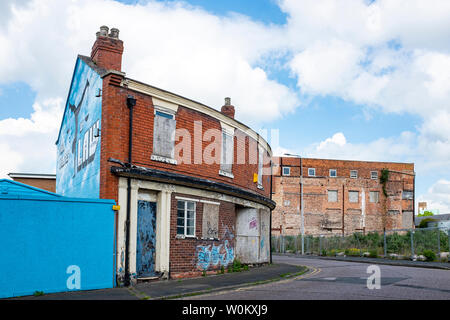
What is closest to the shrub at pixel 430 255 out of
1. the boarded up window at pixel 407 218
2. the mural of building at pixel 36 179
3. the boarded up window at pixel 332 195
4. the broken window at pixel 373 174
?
the mural of building at pixel 36 179

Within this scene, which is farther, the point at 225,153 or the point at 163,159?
the point at 225,153

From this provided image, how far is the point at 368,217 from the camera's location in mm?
50812

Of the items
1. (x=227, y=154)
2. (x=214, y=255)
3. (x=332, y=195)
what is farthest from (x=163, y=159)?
(x=332, y=195)

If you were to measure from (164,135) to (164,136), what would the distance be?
1.3 inches

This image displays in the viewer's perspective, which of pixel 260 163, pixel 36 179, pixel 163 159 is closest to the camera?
pixel 163 159

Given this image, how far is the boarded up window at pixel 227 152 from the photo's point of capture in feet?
57.9

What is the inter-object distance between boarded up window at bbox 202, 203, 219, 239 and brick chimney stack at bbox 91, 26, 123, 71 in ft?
19.3

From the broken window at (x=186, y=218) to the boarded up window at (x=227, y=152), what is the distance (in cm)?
274

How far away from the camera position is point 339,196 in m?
50.2

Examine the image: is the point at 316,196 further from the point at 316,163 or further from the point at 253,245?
the point at 253,245

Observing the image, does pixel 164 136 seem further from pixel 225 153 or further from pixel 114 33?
pixel 114 33

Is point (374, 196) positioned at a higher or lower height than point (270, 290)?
higher

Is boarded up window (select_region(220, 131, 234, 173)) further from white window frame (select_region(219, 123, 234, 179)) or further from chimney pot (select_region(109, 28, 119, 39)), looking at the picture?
chimney pot (select_region(109, 28, 119, 39))
